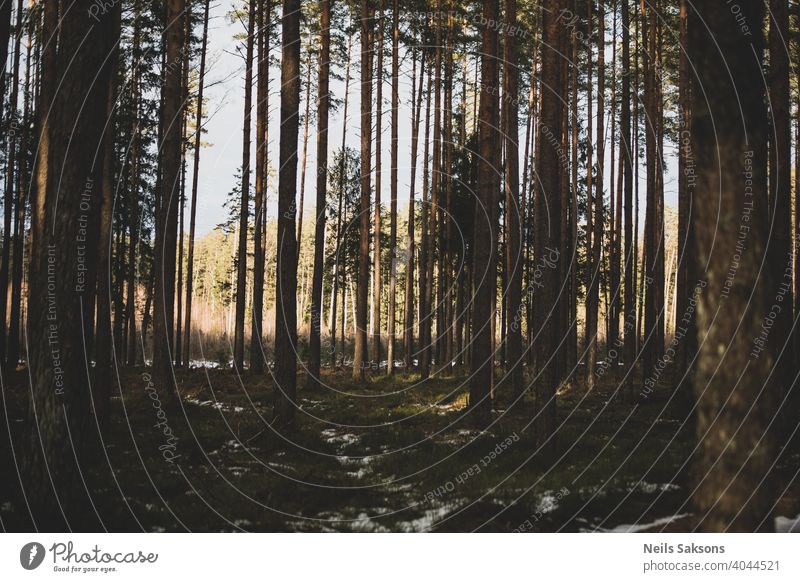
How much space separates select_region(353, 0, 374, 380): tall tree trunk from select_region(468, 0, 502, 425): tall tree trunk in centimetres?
915

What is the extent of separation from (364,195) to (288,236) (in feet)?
32.8

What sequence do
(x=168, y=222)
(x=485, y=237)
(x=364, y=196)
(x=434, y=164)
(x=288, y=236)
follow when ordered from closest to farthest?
(x=288, y=236) < (x=485, y=237) < (x=168, y=222) < (x=364, y=196) < (x=434, y=164)

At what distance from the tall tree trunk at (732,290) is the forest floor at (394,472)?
1.87 metres

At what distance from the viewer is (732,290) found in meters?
3.16

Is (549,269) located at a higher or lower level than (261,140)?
lower

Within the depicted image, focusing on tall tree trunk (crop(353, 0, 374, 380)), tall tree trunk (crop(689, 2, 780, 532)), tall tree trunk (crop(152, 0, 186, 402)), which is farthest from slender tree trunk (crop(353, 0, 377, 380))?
tall tree trunk (crop(689, 2, 780, 532))

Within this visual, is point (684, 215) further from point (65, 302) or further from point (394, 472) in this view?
point (65, 302)

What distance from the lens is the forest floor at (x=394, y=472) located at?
19.6 ft

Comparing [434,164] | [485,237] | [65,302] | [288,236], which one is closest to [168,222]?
[288,236]

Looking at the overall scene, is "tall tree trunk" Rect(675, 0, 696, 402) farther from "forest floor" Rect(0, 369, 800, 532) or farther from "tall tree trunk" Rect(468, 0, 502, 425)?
"tall tree trunk" Rect(468, 0, 502, 425)

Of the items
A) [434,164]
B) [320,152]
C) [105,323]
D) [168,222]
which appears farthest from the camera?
[434,164]

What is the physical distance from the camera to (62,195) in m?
4.99
